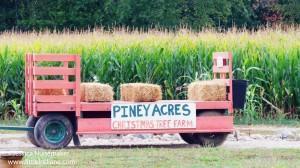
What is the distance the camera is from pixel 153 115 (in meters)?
15.3

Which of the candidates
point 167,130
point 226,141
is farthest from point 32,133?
point 226,141

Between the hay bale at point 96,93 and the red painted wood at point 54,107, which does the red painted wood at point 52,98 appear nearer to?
the red painted wood at point 54,107

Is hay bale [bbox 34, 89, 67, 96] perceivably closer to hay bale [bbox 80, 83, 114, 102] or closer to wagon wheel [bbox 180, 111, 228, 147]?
hay bale [bbox 80, 83, 114, 102]

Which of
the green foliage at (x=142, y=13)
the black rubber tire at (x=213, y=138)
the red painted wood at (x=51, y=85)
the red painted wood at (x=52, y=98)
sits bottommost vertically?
the black rubber tire at (x=213, y=138)

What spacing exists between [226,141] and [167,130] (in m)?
1.76

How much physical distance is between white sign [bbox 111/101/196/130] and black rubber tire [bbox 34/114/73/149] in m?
0.69

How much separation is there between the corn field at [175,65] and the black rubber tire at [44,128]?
6059 mm

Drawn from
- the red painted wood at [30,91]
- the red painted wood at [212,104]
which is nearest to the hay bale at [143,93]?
the red painted wood at [212,104]

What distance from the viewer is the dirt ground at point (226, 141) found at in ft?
52.2

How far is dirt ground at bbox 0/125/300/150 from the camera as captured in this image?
15898 mm

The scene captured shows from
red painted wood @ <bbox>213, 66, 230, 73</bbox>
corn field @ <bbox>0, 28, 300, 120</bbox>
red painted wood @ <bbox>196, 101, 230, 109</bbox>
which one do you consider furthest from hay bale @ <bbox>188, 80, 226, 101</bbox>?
corn field @ <bbox>0, 28, 300, 120</bbox>

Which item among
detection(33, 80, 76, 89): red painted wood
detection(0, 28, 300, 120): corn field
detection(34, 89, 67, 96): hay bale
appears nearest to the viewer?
detection(33, 80, 76, 89): red painted wood

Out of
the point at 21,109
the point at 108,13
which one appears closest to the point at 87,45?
the point at 21,109

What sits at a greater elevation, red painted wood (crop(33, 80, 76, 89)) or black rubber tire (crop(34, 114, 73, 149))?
red painted wood (crop(33, 80, 76, 89))
